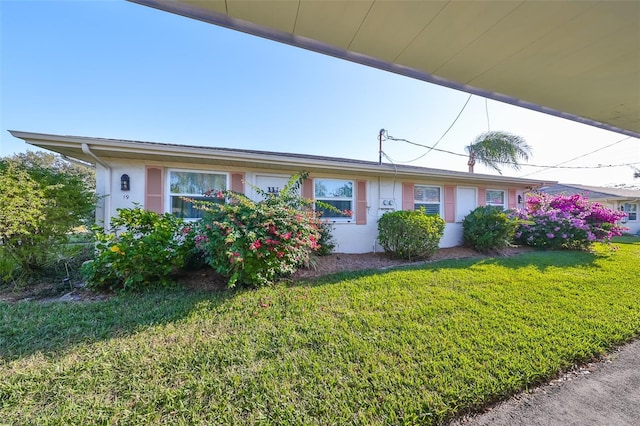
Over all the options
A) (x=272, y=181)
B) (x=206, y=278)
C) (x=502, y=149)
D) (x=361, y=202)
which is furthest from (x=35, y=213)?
(x=502, y=149)

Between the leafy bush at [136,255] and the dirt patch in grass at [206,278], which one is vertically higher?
the leafy bush at [136,255]

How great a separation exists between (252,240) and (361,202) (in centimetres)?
437

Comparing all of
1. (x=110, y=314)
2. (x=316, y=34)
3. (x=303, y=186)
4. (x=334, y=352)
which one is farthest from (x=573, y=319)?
(x=110, y=314)

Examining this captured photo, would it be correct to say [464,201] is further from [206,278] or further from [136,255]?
[136,255]

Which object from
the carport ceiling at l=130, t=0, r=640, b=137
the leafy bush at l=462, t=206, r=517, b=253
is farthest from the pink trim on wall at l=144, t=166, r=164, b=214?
the leafy bush at l=462, t=206, r=517, b=253

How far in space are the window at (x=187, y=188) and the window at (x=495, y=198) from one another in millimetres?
9636

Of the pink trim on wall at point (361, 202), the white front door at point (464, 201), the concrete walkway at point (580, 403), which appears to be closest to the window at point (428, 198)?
the white front door at point (464, 201)

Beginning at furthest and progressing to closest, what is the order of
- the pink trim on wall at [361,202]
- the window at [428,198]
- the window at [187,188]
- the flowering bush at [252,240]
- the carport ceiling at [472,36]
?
the window at [428,198] → the pink trim on wall at [361,202] → the window at [187,188] → the flowering bush at [252,240] → the carport ceiling at [472,36]

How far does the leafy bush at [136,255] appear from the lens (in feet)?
12.7

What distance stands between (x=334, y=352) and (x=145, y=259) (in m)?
3.55

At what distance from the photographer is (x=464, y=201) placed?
8680 mm

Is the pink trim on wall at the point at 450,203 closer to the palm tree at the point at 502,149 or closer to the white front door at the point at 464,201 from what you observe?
the white front door at the point at 464,201

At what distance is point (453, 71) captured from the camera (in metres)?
2.11

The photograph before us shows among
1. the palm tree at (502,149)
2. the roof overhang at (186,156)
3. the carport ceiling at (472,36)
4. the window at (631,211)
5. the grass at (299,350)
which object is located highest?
the palm tree at (502,149)
